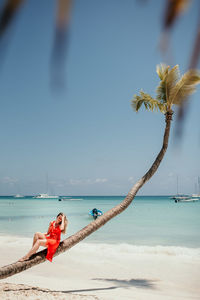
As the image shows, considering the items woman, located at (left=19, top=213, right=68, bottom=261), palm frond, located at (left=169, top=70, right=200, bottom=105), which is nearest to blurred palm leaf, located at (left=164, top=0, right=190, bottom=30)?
woman, located at (left=19, top=213, right=68, bottom=261)

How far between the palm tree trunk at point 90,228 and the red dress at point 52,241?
9 centimetres

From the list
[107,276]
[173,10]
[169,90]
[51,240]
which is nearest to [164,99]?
[169,90]

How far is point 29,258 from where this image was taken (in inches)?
231

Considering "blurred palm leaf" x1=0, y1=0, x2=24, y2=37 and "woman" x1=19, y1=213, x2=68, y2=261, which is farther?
"woman" x1=19, y1=213, x2=68, y2=261

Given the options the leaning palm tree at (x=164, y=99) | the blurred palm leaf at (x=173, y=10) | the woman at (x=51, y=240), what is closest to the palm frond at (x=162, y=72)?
the leaning palm tree at (x=164, y=99)

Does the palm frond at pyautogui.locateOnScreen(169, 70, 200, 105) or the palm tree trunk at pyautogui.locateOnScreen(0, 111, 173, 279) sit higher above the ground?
the palm frond at pyautogui.locateOnScreen(169, 70, 200, 105)

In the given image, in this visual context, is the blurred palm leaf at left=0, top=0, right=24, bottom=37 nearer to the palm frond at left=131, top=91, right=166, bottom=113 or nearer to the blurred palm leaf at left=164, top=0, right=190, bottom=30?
the blurred palm leaf at left=164, top=0, right=190, bottom=30

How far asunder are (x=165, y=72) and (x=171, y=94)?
65cm

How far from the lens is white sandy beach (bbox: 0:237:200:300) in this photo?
7.28 meters

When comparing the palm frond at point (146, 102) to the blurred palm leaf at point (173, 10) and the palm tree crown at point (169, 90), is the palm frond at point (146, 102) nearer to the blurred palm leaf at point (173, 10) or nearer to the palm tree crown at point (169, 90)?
the palm tree crown at point (169, 90)

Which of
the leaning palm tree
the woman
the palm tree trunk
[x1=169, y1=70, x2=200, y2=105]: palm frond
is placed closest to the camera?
the palm tree trunk

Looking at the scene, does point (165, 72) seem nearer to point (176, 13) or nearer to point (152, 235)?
point (176, 13)

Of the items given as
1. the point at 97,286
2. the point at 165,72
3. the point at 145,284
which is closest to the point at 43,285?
the point at 97,286

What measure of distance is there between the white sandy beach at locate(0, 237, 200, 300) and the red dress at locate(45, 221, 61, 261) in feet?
3.58
